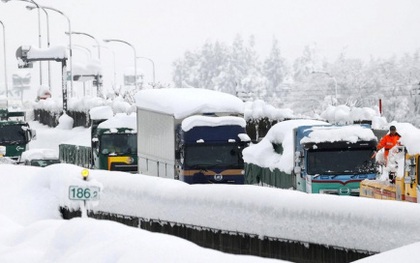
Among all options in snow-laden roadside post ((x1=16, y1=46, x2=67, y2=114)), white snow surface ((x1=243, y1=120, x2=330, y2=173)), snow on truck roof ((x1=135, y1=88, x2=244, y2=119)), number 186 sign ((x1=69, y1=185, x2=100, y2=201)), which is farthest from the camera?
snow-laden roadside post ((x1=16, y1=46, x2=67, y2=114))

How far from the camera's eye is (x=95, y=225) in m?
16.5

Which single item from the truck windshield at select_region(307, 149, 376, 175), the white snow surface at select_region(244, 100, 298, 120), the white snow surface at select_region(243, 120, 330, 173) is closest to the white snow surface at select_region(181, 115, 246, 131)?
the white snow surface at select_region(243, 120, 330, 173)

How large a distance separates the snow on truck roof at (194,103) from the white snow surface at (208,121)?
2.84ft

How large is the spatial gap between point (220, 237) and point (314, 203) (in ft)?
7.83

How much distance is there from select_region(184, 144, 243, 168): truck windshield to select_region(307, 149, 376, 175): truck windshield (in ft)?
13.7

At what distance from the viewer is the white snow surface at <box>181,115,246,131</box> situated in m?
32.5

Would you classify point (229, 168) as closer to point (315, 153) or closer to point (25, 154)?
point (315, 153)

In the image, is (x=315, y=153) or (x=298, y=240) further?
(x=315, y=153)

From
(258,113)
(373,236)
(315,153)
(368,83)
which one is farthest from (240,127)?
(368,83)

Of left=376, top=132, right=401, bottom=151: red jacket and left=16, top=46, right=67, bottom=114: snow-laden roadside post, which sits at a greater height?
left=16, top=46, right=67, bottom=114: snow-laden roadside post

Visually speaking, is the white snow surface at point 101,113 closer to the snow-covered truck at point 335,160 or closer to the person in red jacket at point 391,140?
the snow-covered truck at point 335,160

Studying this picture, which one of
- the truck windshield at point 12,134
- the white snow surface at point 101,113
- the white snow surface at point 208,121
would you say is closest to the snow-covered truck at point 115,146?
the truck windshield at point 12,134

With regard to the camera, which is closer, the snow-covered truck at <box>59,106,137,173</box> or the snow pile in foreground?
the snow pile in foreground

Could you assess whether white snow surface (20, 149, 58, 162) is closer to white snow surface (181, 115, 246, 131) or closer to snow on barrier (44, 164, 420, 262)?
white snow surface (181, 115, 246, 131)
